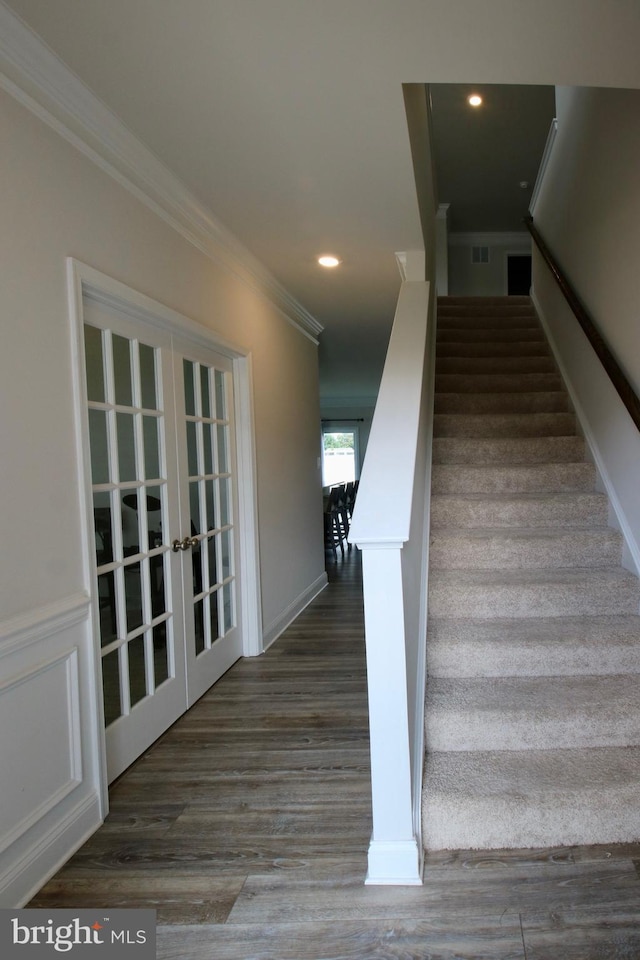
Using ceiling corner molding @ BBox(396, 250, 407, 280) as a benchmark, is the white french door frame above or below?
below

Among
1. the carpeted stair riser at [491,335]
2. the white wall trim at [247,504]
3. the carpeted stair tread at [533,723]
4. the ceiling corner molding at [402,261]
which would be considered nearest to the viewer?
the carpeted stair tread at [533,723]

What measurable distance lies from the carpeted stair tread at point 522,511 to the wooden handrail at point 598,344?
0.65 meters

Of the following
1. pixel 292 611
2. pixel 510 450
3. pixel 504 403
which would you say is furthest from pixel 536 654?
pixel 292 611

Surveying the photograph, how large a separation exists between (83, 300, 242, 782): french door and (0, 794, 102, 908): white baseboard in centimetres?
29

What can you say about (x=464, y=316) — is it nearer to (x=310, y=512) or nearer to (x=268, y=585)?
(x=310, y=512)

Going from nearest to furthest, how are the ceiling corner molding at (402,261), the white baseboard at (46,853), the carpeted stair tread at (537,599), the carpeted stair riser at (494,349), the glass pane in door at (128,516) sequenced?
1. the white baseboard at (46,853)
2. the glass pane in door at (128,516)
3. the carpeted stair tread at (537,599)
4. the ceiling corner molding at (402,261)
5. the carpeted stair riser at (494,349)

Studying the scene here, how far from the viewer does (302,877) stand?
177 centimetres

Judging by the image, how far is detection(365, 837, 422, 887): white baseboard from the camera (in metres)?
1.73

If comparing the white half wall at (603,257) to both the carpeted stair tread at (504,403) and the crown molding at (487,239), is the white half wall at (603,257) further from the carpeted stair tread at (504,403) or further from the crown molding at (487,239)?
the crown molding at (487,239)

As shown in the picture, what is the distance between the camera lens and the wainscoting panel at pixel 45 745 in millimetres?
1642

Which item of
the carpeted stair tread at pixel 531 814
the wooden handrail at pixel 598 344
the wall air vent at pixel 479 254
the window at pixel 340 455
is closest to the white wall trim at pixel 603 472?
the wooden handrail at pixel 598 344

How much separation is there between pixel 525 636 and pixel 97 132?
2.53 metres

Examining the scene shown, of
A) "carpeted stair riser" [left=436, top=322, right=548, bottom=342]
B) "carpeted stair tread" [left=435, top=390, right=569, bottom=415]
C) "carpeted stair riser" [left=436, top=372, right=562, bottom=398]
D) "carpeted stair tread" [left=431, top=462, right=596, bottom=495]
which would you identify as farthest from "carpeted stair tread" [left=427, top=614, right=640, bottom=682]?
"carpeted stair riser" [left=436, top=322, right=548, bottom=342]

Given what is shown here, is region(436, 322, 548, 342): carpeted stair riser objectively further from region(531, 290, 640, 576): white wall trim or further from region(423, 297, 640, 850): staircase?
region(423, 297, 640, 850): staircase
